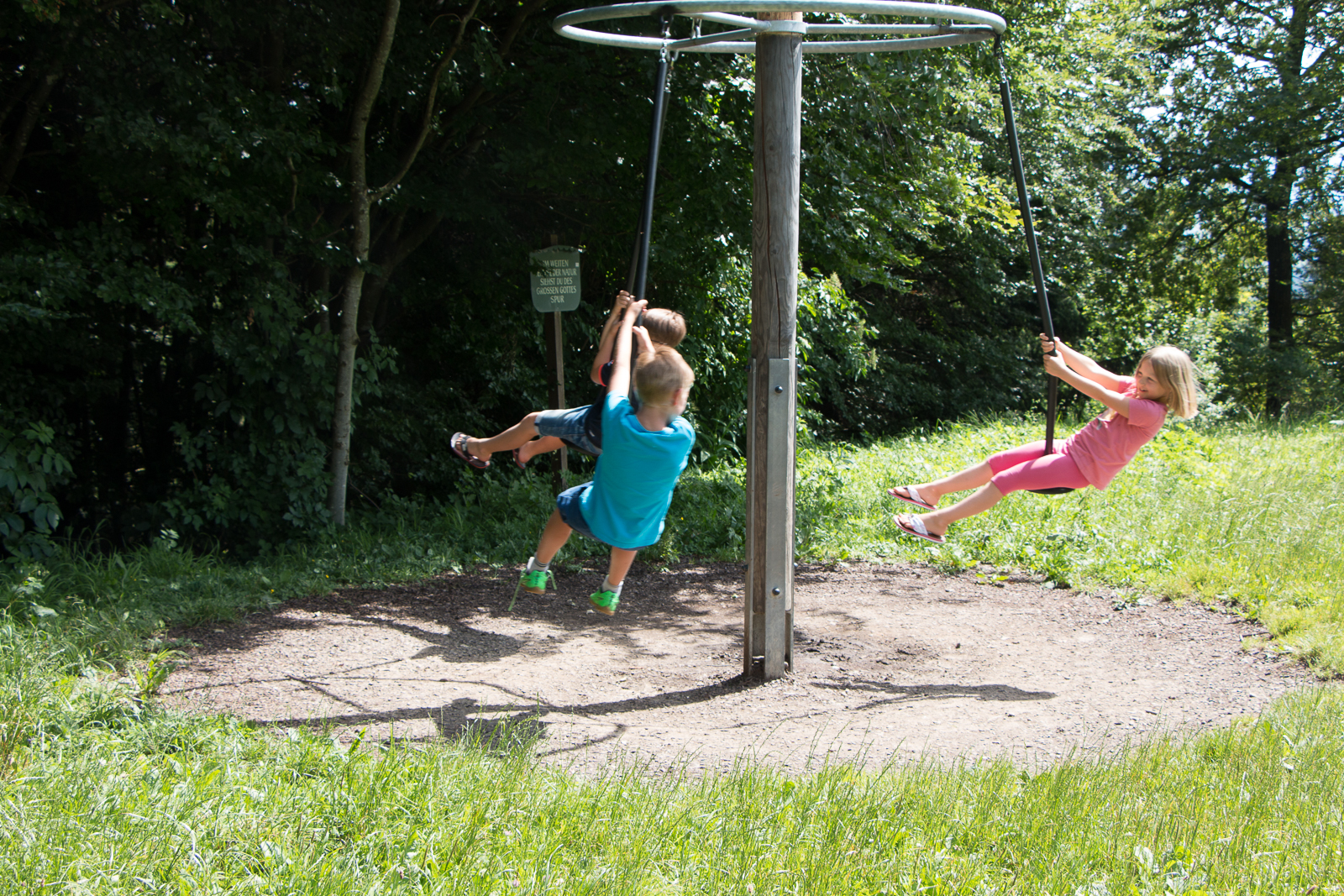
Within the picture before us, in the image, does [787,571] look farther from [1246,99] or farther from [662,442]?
[1246,99]

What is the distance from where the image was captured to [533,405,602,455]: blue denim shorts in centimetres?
475

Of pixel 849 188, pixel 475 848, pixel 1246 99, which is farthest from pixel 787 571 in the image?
pixel 1246 99

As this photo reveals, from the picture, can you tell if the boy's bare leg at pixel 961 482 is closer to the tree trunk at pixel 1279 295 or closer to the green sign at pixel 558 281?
the green sign at pixel 558 281

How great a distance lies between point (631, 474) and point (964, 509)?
7.47 ft

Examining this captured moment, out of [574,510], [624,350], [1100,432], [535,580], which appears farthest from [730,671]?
[1100,432]

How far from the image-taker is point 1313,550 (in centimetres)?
716

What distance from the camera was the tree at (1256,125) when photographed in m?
17.2

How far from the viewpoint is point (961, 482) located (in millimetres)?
5750

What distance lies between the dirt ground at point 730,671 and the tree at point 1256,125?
13928mm

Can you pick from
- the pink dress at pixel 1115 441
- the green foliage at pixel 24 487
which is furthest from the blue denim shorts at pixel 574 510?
the green foliage at pixel 24 487

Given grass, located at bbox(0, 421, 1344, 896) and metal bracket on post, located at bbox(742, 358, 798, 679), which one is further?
metal bracket on post, located at bbox(742, 358, 798, 679)

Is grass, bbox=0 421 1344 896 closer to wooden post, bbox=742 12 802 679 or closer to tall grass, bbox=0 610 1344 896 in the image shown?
tall grass, bbox=0 610 1344 896

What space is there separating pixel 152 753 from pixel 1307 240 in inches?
→ 871

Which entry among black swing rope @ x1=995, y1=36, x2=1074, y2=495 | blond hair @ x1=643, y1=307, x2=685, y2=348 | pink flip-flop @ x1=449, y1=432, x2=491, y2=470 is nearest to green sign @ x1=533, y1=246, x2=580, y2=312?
pink flip-flop @ x1=449, y1=432, x2=491, y2=470
